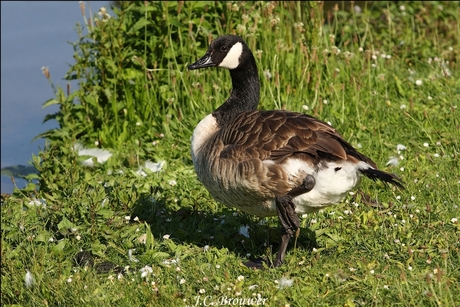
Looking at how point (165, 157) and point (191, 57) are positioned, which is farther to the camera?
point (191, 57)

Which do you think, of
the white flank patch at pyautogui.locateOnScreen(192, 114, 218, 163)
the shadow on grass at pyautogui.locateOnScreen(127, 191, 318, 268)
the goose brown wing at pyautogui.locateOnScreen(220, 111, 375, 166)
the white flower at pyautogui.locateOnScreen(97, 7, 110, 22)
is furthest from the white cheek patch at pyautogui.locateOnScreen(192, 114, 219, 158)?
the white flower at pyautogui.locateOnScreen(97, 7, 110, 22)

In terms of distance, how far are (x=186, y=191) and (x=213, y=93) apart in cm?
161

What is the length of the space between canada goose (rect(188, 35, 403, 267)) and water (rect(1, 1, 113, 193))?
13.9 feet

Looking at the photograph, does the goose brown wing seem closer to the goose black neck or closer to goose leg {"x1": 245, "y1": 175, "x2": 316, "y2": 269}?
goose leg {"x1": 245, "y1": 175, "x2": 316, "y2": 269}

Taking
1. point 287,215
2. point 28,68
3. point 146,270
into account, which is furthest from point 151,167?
point 28,68

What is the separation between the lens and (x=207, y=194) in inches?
240

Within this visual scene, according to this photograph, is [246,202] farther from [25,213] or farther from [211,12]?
[211,12]

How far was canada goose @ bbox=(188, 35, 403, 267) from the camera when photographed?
451 centimetres

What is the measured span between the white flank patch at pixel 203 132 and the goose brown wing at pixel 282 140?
0.37m

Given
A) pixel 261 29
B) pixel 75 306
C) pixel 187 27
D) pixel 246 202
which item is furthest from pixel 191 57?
pixel 75 306

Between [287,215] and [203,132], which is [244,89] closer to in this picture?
[203,132]

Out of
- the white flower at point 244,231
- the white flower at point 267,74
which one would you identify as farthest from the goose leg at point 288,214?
the white flower at point 267,74

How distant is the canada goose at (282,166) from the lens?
14.8 ft

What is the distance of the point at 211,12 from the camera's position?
7.74m
